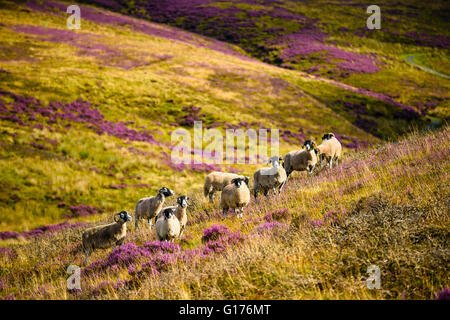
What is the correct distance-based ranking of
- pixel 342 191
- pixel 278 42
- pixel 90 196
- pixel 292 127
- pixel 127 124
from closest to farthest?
pixel 342 191, pixel 90 196, pixel 127 124, pixel 292 127, pixel 278 42

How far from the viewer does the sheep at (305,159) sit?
14516mm

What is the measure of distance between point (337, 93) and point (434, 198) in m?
60.3

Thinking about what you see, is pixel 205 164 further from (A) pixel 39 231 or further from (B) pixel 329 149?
(B) pixel 329 149

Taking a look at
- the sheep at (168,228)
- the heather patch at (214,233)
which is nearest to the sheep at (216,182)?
the sheep at (168,228)

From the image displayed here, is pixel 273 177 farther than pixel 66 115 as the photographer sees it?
No

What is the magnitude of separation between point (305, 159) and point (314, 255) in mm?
9667

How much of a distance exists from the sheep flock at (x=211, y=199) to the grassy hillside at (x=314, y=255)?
0.74 m

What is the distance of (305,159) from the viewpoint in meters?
14.7

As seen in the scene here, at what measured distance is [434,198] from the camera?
619 centimetres

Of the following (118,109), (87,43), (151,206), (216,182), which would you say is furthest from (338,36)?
(151,206)

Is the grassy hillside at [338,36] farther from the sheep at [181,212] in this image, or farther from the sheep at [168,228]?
the sheep at [168,228]

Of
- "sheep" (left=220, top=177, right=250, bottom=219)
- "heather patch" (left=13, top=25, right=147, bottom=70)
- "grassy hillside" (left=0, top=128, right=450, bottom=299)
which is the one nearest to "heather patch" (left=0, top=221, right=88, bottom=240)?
"grassy hillside" (left=0, top=128, right=450, bottom=299)

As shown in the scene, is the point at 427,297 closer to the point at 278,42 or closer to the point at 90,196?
the point at 90,196
